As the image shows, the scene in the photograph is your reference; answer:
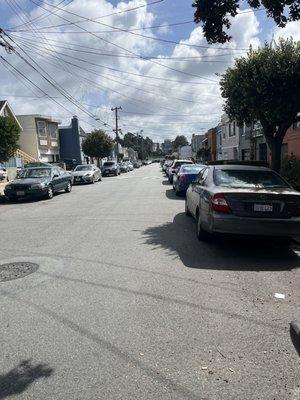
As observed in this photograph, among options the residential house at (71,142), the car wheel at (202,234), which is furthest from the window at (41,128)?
the car wheel at (202,234)

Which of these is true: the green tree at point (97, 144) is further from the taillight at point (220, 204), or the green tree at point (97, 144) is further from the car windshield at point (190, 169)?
the taillight at point (220, 204)

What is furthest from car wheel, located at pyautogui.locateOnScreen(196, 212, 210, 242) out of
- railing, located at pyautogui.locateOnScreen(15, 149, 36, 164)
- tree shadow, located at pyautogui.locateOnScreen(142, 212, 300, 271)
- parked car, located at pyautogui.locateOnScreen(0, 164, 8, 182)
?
railing, located at pyautogui.locateOnScreen(15, 149, 36, 164)

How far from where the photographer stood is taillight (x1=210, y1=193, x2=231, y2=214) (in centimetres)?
710

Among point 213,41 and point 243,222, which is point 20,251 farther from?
point 213,41

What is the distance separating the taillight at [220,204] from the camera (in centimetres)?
710

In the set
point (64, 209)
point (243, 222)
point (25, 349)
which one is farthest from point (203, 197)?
point (64, 209)

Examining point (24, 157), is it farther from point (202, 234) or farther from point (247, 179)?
point (247, 179)

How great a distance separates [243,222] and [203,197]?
1246mm

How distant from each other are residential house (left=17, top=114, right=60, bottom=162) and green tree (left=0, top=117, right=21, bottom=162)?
102 feet

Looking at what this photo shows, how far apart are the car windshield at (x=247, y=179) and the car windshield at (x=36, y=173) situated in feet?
38.9

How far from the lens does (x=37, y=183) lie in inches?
674

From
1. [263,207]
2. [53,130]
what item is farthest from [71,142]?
[263,207]

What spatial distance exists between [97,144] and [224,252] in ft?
154

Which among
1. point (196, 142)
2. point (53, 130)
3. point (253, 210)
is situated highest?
point (53, 130)
